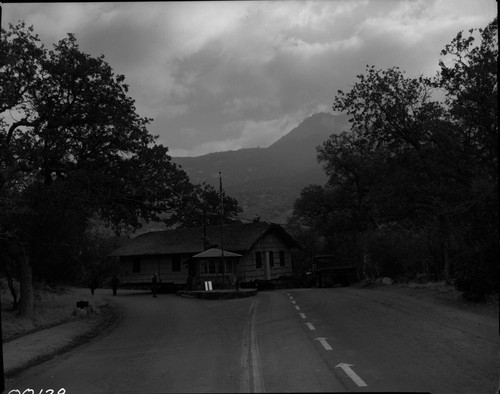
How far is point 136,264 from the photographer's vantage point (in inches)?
2026

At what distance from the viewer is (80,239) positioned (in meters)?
21.4

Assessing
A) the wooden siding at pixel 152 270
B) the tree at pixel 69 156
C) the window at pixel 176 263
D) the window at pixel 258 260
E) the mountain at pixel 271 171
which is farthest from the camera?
the mountain at pixel 271 171

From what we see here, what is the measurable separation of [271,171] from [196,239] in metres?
103

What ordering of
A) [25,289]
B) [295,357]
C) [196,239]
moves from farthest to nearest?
[196,239]
[25,289]
[295,357]

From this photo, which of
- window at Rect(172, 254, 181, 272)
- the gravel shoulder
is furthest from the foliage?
window at Rect(172, 254, 181, 272)

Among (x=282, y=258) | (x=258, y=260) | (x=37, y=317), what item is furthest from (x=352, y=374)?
(x=282, y=258)

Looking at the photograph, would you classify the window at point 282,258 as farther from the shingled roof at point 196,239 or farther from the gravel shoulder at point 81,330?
the gravel shoulder at point 81,330

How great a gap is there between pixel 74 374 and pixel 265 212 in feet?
386

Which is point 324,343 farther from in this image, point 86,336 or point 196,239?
point 196,239

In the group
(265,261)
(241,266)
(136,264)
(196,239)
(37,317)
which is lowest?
(37,317)

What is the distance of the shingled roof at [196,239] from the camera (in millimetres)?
46844

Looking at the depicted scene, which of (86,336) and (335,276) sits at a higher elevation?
(335,276)

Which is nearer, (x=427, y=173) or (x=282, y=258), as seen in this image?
(x=427, y=173)

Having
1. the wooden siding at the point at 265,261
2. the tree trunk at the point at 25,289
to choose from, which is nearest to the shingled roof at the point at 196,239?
the wooden siding at the point at 265,261
